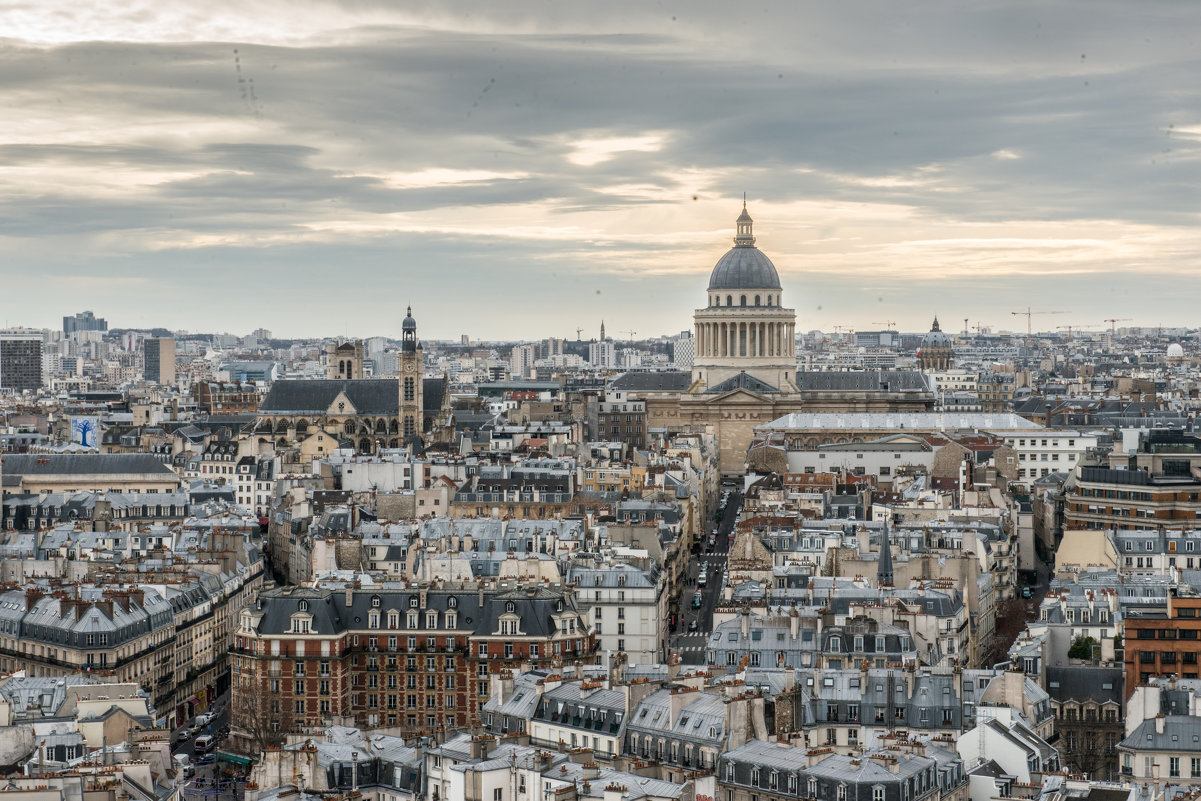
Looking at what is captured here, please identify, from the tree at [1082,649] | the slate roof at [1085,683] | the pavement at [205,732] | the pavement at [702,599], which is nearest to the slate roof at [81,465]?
the pavement at [702,599]

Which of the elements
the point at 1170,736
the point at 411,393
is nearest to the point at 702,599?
the point at 1170,736

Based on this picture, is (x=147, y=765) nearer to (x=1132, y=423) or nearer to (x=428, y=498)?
(x=428, y=498)

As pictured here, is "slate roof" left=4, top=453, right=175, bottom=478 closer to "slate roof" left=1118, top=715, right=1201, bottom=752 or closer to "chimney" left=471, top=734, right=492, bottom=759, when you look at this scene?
"chimney" left=471, top=734, right=492, bottom=759

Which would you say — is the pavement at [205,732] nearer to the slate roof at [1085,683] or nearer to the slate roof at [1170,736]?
the slate roof at [1085,683]

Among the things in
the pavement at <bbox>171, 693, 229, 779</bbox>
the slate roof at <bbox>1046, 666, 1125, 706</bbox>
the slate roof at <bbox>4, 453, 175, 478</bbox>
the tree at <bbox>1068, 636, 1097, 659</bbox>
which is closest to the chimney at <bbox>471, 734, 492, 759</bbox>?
the pavement at <bbox>171, 693, 229, 779</bbox>

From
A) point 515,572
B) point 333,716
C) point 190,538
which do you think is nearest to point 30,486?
point 190,538

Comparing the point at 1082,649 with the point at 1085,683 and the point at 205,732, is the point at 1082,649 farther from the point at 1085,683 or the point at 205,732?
the point at 205,732
